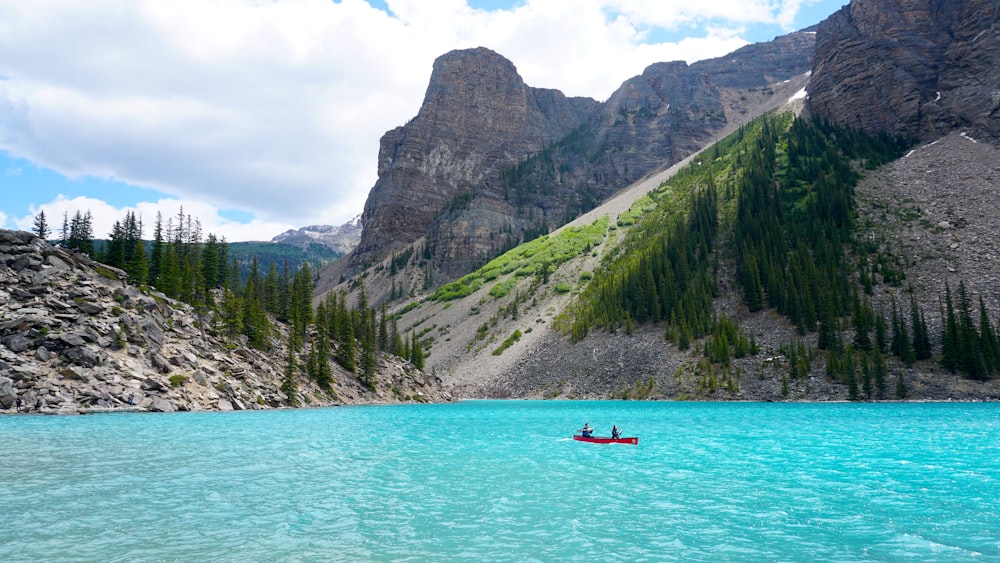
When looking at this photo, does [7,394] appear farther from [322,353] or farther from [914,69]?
[914,69]

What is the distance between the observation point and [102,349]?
58.7 metres

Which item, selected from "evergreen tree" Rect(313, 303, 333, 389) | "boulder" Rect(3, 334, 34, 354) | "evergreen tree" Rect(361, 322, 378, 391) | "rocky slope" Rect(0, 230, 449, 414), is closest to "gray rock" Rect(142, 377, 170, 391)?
"rocky slope" Rect(0, 230, 449, 414)

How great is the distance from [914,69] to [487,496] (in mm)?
186270

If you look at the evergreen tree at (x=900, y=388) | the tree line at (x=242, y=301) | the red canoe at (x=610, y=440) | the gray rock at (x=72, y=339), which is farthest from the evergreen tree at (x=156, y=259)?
the evergreen tree at (x=900, y=388)

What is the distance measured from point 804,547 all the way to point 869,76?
185631 mm

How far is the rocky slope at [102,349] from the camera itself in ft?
178

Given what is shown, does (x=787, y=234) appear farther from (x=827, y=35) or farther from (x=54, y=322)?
(x=54, y=322)

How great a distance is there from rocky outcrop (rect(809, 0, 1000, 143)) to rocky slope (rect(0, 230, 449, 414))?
163897 millimetres

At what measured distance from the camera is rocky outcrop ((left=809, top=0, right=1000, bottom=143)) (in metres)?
144

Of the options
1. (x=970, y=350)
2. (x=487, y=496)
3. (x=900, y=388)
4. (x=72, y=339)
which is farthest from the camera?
(x=970, y=350)

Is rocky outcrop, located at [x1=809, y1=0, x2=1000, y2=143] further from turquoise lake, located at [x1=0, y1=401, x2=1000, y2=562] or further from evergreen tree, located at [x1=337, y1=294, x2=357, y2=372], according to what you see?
evergreen tree, located at [x1=337, y1=294, x2=357, y2=372]

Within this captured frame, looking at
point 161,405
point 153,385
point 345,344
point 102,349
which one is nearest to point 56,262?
point 102,349

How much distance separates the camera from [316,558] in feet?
52.0

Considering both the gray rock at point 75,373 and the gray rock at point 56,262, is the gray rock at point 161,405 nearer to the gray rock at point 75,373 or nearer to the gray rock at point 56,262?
the gray rock at point 75,373
